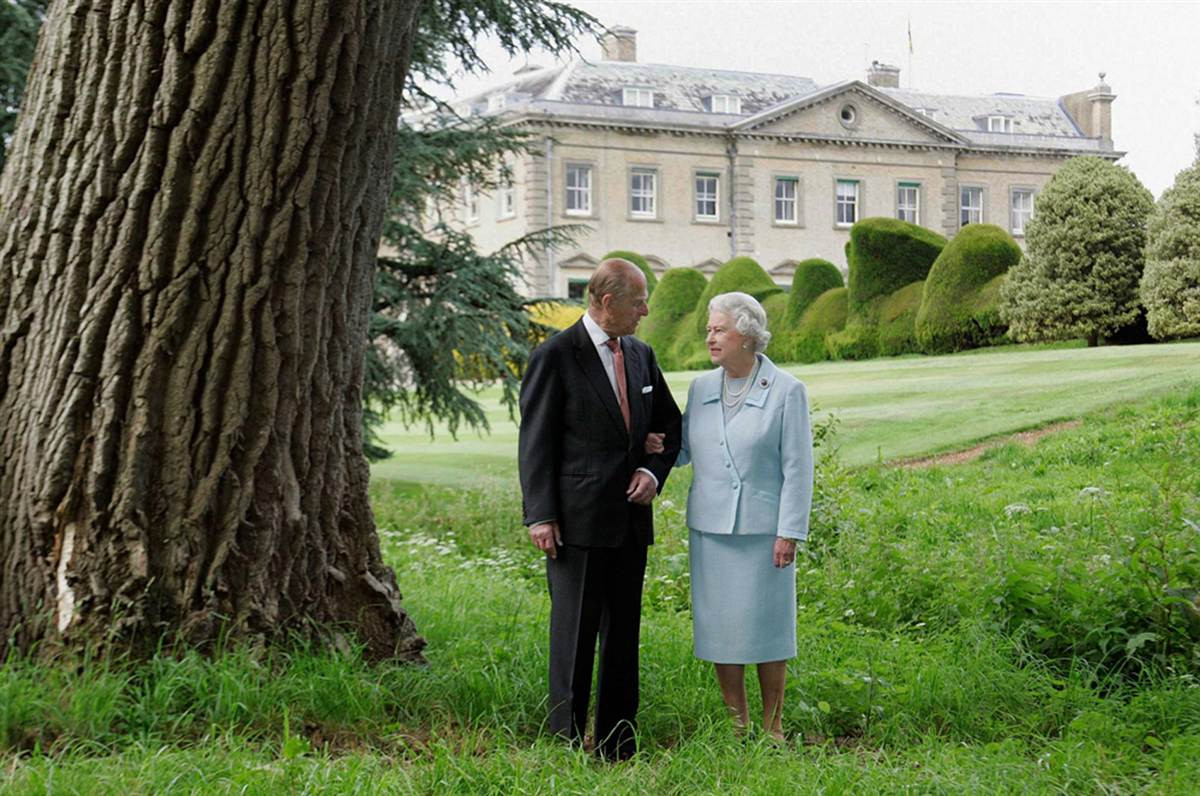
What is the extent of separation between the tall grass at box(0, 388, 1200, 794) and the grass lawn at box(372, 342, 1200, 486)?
2.00 meters

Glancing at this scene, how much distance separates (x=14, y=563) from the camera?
4.44 metres

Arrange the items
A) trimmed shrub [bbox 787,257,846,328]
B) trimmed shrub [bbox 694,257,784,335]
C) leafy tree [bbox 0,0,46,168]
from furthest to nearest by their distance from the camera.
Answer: trimmed shrub [bbox 694,257,784,335] → trimmed shrub [bbox 787,257,846,328] → leafy tree [bbox 0,0,46,168]

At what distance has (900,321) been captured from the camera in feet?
44.3

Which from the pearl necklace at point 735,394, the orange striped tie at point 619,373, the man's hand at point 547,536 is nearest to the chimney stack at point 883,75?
the pearl necklace at point 735,394

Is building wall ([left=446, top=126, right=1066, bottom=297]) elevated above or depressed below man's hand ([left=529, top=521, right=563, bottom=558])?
above

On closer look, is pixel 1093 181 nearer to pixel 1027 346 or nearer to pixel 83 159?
pixel 1027 346

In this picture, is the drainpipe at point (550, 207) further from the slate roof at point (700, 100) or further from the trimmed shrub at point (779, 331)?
the trimmed shrub at point (779, 331)

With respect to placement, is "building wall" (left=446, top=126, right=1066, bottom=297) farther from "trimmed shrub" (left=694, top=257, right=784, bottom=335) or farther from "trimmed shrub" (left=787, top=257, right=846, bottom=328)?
"trimmed shrub" (left=787, top=257, right=846, bottom=328)

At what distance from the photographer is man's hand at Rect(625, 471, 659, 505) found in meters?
4.22

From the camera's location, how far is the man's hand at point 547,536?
4176 mm

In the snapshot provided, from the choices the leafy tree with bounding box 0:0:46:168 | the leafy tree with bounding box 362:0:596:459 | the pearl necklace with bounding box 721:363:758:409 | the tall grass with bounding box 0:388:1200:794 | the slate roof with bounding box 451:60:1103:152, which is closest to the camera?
the tall grass with bounding box 0:388:1200:794

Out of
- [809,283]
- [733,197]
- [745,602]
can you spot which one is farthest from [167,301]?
[733,197]

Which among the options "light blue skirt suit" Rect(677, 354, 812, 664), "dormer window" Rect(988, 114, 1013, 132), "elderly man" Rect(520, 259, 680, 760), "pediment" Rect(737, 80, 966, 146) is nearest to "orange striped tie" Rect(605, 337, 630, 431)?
"elderly man" Rect(520, 259, 680, 760)

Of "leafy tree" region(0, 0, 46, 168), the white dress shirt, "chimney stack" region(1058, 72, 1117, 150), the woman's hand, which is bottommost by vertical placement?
the woman's hand
